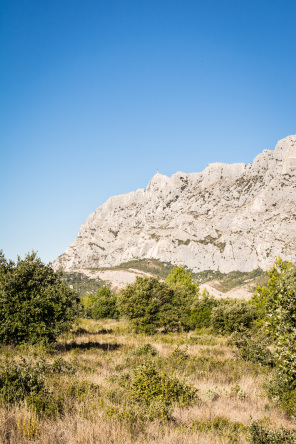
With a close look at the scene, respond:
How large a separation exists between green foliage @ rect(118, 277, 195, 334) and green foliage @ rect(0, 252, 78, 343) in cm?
1477

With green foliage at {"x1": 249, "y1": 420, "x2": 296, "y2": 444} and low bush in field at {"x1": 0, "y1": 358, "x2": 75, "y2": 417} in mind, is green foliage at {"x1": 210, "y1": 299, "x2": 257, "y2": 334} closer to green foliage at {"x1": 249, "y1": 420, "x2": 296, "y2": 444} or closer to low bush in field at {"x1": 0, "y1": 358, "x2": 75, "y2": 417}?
green foliage at {"x1": 249, "y1": 420, "x2": 296, "y2": 444}

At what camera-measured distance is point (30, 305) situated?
15.3m

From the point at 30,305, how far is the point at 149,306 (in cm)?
1781

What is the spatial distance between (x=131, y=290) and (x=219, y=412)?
84.4 feet

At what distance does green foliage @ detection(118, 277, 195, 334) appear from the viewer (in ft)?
100

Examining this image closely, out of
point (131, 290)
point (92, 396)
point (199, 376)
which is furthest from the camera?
point (131, 290)

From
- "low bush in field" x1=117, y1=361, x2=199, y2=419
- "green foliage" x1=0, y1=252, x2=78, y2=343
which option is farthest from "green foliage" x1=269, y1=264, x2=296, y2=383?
"green foliage" x1=0, y1=252, x2=78, y2=343

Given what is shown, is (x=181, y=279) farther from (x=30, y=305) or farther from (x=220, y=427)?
(x=220, y=427)

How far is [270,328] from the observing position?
7812 millimetres

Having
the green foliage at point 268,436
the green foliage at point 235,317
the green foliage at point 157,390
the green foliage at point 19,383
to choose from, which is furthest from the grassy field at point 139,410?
the green foliage at point 235,317

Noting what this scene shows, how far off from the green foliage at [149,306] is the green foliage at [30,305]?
582 inches

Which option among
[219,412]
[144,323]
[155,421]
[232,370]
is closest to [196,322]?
[144,323]

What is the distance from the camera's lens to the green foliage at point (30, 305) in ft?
48.8

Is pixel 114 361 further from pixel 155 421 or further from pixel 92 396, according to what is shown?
pixel 155 421
